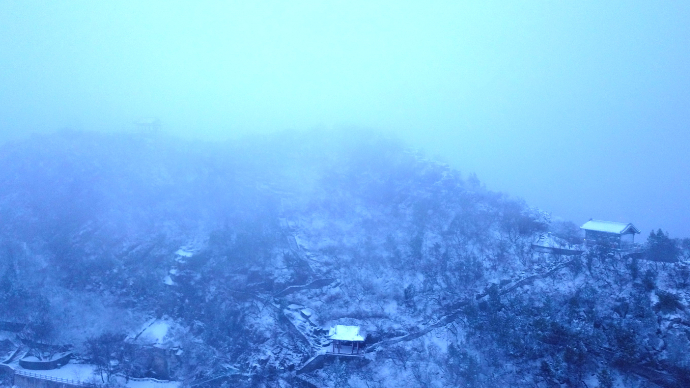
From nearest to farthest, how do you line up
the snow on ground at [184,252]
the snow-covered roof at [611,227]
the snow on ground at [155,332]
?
the snow on ground at [155,332]
the snow-covered roof at [611,227]
the snow on ground at [184,252]

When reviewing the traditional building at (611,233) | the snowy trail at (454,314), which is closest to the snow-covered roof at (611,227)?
the traditional building at (611,233)

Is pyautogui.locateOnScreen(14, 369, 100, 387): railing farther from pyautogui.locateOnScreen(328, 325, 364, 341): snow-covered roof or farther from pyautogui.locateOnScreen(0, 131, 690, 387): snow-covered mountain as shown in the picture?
pyautogui.locateOnScreen(328, 325, 364, 341): snow-covered roof

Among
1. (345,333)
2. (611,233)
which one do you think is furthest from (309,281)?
(611,233)

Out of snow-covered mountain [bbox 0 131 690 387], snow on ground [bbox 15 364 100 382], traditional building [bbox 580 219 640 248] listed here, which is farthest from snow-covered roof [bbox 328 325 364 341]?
traditional building [bbox 580 219 640 248]

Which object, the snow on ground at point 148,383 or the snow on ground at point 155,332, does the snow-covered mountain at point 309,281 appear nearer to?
the snow on ground at point 155,332

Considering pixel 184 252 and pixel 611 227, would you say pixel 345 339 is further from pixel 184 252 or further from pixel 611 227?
pixel 611 227

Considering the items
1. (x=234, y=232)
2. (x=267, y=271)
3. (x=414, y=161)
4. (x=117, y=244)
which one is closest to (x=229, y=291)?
(x=267, y=271)

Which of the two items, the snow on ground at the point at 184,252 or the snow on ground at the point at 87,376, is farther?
the snow on ground at the point at 184,252

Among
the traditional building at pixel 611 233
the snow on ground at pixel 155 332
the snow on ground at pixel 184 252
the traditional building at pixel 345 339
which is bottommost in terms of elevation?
the snow on ground at pixel 155 332
